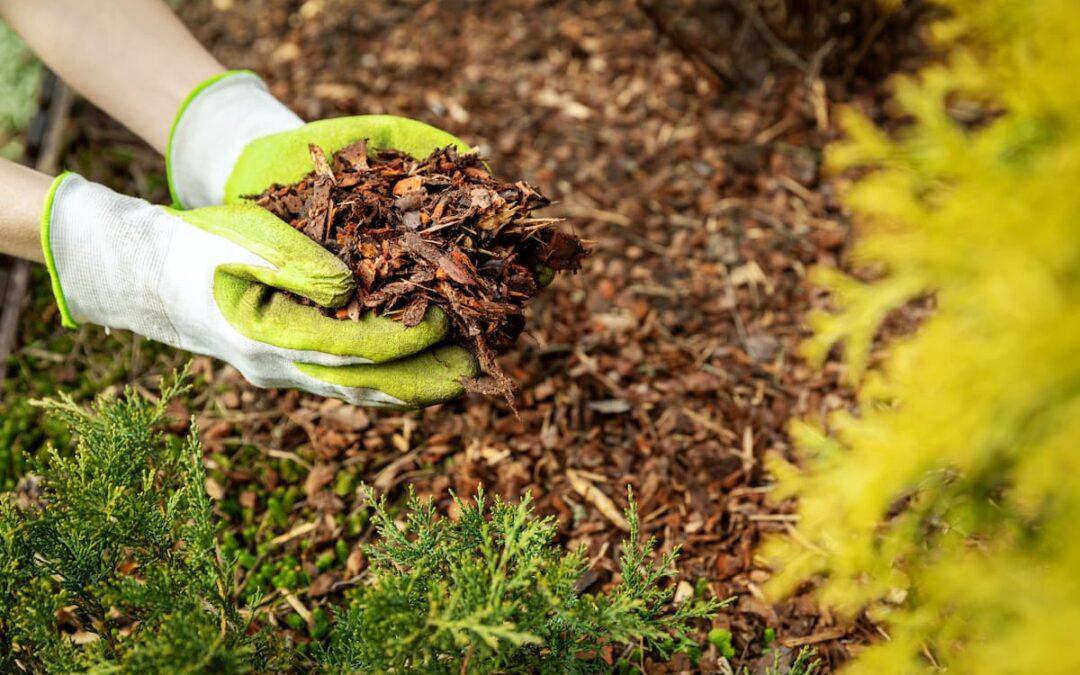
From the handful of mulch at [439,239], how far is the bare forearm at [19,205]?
663 mm

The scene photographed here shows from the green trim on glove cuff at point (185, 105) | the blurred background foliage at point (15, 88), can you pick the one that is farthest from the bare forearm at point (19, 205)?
the blurred background foliage at point (15, 88)

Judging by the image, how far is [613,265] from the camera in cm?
349

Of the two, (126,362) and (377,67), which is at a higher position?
(377,67)

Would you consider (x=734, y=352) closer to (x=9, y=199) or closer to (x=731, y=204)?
(x=731, y=204)

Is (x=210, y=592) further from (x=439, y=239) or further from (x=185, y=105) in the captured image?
(x=185, y=105)

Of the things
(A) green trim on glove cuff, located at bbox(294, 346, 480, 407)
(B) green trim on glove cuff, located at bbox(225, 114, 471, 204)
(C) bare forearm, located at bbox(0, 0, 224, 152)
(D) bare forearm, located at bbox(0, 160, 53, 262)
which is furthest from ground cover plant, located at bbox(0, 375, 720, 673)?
(C) bare forearm, located at bbox(0, 0, 224, 152)

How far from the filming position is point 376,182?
2318 mm

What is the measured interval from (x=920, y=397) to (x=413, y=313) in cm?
129

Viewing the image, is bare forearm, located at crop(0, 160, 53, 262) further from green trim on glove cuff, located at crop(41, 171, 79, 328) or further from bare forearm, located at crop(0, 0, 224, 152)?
bare forearm, located at crop(0, 0, 224, 152)

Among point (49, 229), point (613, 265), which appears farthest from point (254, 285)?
point (613, 265)

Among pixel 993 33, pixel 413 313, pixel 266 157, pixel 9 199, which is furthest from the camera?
pixel 266 157

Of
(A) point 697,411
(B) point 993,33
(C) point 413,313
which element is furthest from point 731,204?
(C) point 413,313

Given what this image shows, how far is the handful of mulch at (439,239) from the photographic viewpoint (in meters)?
2.13

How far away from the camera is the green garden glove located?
210cm
